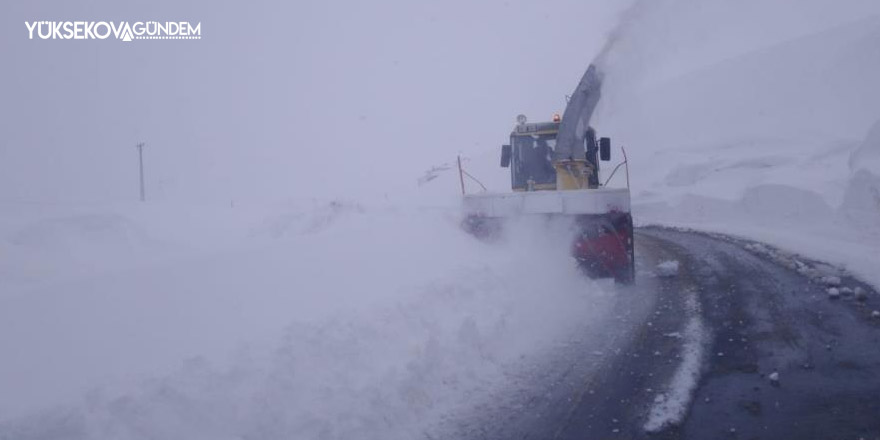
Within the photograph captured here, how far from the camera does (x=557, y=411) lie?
216 inches

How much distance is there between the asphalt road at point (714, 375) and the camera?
504cm

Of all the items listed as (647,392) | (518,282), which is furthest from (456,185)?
(647,392)

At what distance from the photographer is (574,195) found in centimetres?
1091

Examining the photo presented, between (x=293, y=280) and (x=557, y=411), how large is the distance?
3.33 metres

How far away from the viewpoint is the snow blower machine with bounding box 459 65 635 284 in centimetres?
1092

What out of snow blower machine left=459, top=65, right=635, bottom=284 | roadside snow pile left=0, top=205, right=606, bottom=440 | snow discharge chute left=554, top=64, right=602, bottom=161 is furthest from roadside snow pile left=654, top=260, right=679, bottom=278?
roadside snow pile left=0, top=205, right=606, bottom=440

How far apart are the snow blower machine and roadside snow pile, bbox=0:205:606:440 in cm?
225

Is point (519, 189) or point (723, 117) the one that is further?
point (723, 117)

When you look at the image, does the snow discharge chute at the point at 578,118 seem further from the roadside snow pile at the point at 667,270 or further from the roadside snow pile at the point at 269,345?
the roadside snow pile at the point at 269,345

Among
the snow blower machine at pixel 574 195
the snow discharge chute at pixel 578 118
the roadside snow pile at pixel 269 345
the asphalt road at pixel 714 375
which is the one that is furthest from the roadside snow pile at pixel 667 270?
the roadside snow pile at pixel 269 345

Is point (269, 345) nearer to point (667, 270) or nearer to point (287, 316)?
point (287, 316)

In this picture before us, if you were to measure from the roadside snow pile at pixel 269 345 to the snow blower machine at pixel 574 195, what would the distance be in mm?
2249

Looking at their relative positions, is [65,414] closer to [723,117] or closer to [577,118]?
[577,118]

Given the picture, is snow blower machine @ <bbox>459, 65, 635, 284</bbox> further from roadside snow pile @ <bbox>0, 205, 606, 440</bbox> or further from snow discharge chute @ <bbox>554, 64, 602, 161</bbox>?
roadside snow pile @ <bbox>0, 205, 606, 440</bbox>
